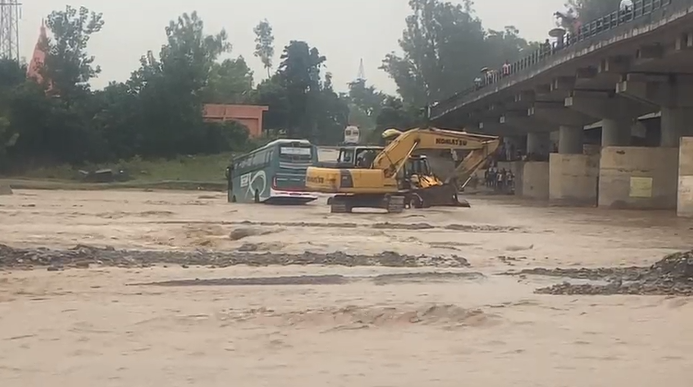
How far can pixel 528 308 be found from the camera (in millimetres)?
13859

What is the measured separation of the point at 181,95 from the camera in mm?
90000

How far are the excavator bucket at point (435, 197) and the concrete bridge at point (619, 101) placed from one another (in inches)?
351

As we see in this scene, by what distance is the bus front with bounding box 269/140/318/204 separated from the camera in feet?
148

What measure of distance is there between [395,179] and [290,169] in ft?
27.8

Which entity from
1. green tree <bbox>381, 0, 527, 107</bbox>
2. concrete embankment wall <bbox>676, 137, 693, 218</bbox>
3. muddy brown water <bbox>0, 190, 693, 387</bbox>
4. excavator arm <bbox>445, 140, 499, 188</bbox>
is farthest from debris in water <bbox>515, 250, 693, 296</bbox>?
green tree <bbox>381, 0, 527, 107</bbox>

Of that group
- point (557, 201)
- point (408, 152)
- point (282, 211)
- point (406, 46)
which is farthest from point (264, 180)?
point (406, 46)

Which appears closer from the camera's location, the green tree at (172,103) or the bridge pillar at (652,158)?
the bridge pillar at (652,158)

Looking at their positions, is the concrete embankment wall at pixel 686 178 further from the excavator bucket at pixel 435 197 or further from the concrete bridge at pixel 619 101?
the excavator bucket at pixel 435 197

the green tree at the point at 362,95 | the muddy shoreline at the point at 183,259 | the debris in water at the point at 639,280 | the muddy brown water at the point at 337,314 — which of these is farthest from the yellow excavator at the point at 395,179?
the green tree at the point at 362,95

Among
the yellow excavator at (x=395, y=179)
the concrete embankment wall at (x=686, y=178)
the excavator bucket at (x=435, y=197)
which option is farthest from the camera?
the excavator bucket at (x=435, y=197)

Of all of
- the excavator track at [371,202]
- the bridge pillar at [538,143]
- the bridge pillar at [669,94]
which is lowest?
the excavator track at [371,202]

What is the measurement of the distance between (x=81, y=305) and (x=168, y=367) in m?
4.47

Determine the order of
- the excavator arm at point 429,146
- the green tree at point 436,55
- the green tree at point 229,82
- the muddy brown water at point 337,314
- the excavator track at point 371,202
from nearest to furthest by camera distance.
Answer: the muddy brown water at point 337,314 < the excavator track at point 371,202 < the excavator arm at point 429,146 < the green tree at point 229,82 < the green tree at point 436,55

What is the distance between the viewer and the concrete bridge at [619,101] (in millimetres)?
38688
